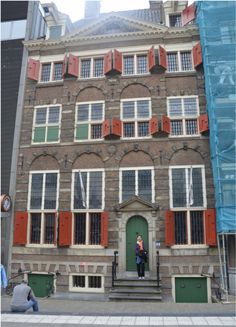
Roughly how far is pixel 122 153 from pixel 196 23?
7.75m

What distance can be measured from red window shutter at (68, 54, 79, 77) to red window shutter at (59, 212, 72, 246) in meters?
7.06

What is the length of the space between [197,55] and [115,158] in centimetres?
641

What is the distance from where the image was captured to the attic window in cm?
1764

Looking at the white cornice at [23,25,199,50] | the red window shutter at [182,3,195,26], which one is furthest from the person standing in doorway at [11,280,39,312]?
the red window shutter at [182,3,195,26]

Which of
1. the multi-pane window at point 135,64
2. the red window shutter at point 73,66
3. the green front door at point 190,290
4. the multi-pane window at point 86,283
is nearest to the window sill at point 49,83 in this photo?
the red window shutter at point 73,66

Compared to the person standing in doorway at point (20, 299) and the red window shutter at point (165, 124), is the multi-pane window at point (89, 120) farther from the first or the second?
the person standing in doorway at point (20, 299)

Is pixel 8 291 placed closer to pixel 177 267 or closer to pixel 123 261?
pixel 123 261

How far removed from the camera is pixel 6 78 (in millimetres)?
17016

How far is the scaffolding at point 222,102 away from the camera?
1272 centimetres

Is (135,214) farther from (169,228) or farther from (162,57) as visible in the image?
(162,57)

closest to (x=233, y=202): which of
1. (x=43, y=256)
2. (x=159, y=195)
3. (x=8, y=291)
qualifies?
(x=159, y=195)

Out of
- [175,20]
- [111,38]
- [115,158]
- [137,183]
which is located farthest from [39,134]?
[175,20]

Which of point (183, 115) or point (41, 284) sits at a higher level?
point (183, 115)

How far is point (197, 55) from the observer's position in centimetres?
1532
